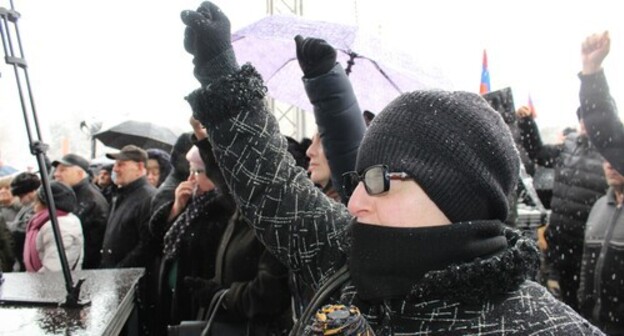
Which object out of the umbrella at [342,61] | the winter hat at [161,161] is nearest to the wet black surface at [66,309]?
the umbrella at [342,61]

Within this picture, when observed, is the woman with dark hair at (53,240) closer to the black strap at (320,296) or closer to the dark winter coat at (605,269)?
the black strap at (320,296)

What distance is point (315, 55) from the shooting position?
75.5 inches

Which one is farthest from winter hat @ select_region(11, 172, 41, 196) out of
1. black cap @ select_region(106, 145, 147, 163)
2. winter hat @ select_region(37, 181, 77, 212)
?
winter hat @ select_region(37, 181, 77, 212)

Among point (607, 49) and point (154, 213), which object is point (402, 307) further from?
point (154, 213)

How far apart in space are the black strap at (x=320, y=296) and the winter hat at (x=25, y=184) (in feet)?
19.2

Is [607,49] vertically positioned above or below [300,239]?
above

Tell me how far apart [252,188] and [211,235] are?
223cm

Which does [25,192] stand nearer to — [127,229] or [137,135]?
[137,135]

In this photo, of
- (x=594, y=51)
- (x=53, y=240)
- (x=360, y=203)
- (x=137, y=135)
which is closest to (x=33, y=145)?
(x=360, y=203)

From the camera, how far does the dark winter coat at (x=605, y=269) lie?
3816 millimetres

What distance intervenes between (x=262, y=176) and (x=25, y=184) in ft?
18.7

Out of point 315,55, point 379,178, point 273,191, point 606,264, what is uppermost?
point 315,55

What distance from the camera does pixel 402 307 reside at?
134 cm

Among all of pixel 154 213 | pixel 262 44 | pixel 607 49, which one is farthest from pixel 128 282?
pixel 607 49
